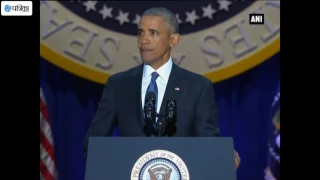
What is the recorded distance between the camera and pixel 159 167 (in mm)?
2686

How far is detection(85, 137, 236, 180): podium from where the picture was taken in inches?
105

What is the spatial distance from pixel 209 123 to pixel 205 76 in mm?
727

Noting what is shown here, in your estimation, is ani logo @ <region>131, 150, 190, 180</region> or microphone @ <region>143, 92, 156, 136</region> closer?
ani logo @ <region>131, 150, 190, 180</region>

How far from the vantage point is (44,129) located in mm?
4109

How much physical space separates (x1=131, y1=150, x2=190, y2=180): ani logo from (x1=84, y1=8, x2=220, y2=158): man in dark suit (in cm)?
71

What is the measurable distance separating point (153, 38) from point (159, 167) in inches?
43.9

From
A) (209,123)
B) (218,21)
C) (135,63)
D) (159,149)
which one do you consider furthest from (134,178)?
(218,21)

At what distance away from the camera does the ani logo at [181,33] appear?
4105mm

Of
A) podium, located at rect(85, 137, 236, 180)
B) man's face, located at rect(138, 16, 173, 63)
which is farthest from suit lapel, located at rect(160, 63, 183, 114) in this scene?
podium, located at rect(85, 137, 236, 180)

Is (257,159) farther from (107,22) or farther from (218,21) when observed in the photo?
(107,22)

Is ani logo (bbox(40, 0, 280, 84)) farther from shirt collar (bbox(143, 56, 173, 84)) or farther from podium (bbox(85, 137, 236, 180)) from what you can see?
podium (bbox(85, 137, 236, 180))

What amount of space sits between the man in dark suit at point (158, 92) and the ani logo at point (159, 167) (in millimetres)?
708
